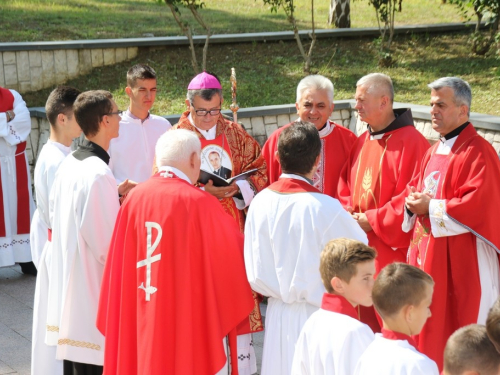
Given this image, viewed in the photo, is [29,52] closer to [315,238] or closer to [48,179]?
[48,179]

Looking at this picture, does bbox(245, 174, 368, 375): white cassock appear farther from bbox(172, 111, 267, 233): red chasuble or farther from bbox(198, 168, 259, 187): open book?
bbox(172, 111, 267, 233): red chasuble

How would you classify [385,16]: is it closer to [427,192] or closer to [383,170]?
[383,170]

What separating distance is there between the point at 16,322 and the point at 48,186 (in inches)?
74.3

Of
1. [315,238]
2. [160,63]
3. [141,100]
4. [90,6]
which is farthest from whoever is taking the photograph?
[90,6]

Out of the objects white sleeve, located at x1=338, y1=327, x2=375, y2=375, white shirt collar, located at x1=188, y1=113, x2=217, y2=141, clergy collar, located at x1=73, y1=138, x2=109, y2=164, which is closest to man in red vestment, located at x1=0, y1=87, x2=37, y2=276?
white shirt collar, located at x1=188, y1=113, x2=217, y2=141

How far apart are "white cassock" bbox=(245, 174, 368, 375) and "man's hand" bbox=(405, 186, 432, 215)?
91 centimetres

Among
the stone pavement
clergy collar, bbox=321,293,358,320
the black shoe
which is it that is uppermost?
clergy collar, bbox=321,293,358,320

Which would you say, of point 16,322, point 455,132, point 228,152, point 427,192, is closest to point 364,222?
point 427,192

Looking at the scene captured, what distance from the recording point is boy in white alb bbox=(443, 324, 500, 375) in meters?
3.03

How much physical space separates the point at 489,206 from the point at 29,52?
8180 millimetres

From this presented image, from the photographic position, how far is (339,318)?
11.3 ft

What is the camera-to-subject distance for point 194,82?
5.52 meters

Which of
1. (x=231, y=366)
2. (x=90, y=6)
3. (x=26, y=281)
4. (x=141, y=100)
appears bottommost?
(x=26, y=281)

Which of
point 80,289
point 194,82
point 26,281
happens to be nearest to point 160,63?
point 26,281
